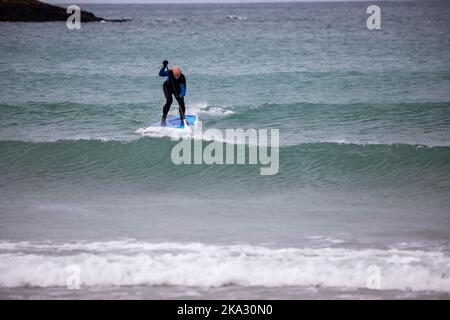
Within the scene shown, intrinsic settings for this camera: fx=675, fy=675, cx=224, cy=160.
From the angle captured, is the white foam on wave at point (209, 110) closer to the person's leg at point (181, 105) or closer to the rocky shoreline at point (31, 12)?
the person's leg at point (181, 105)

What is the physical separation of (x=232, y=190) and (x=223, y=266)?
12.1 feet

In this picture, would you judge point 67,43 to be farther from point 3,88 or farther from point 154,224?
point 154,224

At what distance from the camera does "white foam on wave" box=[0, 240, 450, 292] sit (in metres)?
7.12

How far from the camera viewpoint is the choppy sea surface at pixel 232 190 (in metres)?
7.20

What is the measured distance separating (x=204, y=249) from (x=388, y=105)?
10830 millimetres

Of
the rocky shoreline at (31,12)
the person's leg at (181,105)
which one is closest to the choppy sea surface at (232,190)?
the person's leg at (181,105)

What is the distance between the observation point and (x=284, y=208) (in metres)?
9.85

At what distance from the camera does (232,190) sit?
36.1 ft

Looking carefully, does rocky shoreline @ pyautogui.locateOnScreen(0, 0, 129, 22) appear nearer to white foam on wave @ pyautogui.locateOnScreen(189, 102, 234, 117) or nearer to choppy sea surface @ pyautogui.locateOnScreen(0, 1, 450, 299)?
choppy sea surface @ pyautogui.locateOnScreen(0, 1, 450, 299)

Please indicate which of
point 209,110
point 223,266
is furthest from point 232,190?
point 209,110

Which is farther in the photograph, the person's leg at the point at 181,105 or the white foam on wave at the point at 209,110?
the white foam on wave at the point at 209,110

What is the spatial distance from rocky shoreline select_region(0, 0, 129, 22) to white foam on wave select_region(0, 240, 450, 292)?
52.3 m

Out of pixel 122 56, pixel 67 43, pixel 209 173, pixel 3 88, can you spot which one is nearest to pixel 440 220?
pixel 209 173

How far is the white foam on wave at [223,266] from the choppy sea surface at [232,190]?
21 millimetres
